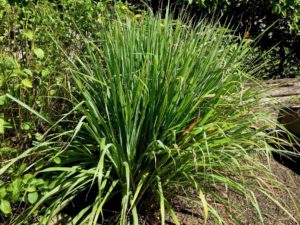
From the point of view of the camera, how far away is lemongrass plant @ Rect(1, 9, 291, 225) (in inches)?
96.1

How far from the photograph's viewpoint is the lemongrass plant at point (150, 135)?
8.01ft

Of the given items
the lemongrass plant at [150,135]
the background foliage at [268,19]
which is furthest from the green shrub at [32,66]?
the background foliage at [268,19]

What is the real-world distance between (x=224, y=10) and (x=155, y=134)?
389 centimetres

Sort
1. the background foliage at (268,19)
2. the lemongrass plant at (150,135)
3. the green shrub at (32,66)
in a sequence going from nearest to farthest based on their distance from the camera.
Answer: the lemongrass plant at (150,135), the green shrub at (32,66), the background foliage at (268,19)

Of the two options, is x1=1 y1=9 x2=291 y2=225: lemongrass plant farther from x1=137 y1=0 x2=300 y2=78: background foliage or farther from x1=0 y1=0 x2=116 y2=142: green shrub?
x1=137 y1=0 x2=300 y2=78: background foliage

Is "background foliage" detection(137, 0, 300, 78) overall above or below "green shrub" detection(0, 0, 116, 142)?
below

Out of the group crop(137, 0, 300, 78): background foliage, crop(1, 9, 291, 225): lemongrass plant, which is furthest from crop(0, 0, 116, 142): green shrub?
crop(137, 0, 300, 78): background foliage

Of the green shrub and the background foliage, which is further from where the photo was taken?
the background foliage

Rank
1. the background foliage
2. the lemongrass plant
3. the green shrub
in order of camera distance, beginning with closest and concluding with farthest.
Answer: the lemongrass plant, the green shrub, the background foliage

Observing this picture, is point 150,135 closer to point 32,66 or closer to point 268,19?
point 32,66

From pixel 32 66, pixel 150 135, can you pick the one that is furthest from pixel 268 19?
pixel 32 66

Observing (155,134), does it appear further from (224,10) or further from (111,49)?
(224,10)

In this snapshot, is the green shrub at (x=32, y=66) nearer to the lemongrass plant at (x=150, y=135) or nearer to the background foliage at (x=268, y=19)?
the lemongrass plant at (x=150, y=135)

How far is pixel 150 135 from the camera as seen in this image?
8.63 feet
